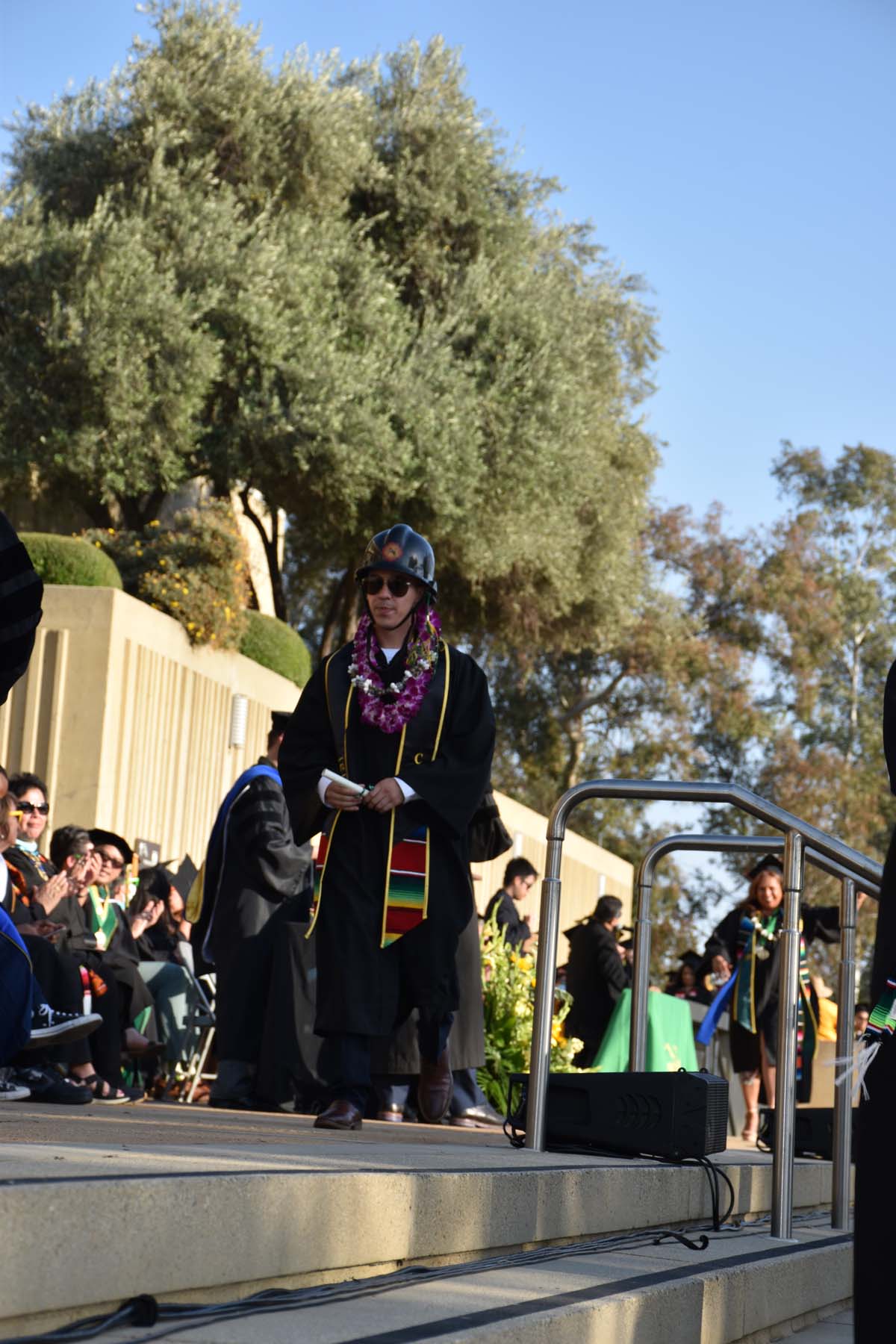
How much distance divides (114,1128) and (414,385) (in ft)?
62.8

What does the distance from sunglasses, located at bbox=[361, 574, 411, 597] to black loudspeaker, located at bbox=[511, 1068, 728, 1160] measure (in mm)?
1779

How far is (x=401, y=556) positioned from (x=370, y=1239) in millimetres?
3063

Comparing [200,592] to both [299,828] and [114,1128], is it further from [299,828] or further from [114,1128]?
[114,1128]

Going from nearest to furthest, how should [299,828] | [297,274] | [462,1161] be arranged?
1. [462,1161]
2. [299,828]
3. [297,274]

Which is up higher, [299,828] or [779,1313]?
[299,828]

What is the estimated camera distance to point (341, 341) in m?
23.0

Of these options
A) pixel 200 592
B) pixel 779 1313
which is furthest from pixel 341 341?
pixel 779 1313

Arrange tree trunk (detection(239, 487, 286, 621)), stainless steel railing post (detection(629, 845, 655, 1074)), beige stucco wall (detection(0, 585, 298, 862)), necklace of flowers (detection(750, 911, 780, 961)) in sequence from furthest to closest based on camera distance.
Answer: tree trunk (detection(239, 487, 286, 621)) < beige stucco wall (detection(0, 585, 298, 862)) < necklace of flowers (detection(750, 911, 780, 961)) < stainless steel railing post (detection(629, 845, 655, 1074))

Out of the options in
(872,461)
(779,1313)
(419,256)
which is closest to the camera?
(779,1313)

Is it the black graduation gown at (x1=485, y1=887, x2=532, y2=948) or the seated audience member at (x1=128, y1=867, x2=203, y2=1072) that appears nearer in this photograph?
the seated audience member at (x1=128, y1=867, x2=203, y2=1072)

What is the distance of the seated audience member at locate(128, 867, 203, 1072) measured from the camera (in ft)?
35.7

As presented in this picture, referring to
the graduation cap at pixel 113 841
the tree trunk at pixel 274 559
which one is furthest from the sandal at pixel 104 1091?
the tree trunk at pixel 274 559

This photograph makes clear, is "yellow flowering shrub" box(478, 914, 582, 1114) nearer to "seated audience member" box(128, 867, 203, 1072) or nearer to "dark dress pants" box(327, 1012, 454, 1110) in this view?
"seated audience member" box(128, 867, 203, 1072)

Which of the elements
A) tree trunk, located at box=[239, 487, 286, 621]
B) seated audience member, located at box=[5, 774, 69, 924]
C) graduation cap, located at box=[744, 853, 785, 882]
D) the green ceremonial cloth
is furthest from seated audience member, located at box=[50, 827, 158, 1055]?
tree trunk, located at box=[239, 487, 286, 621]
